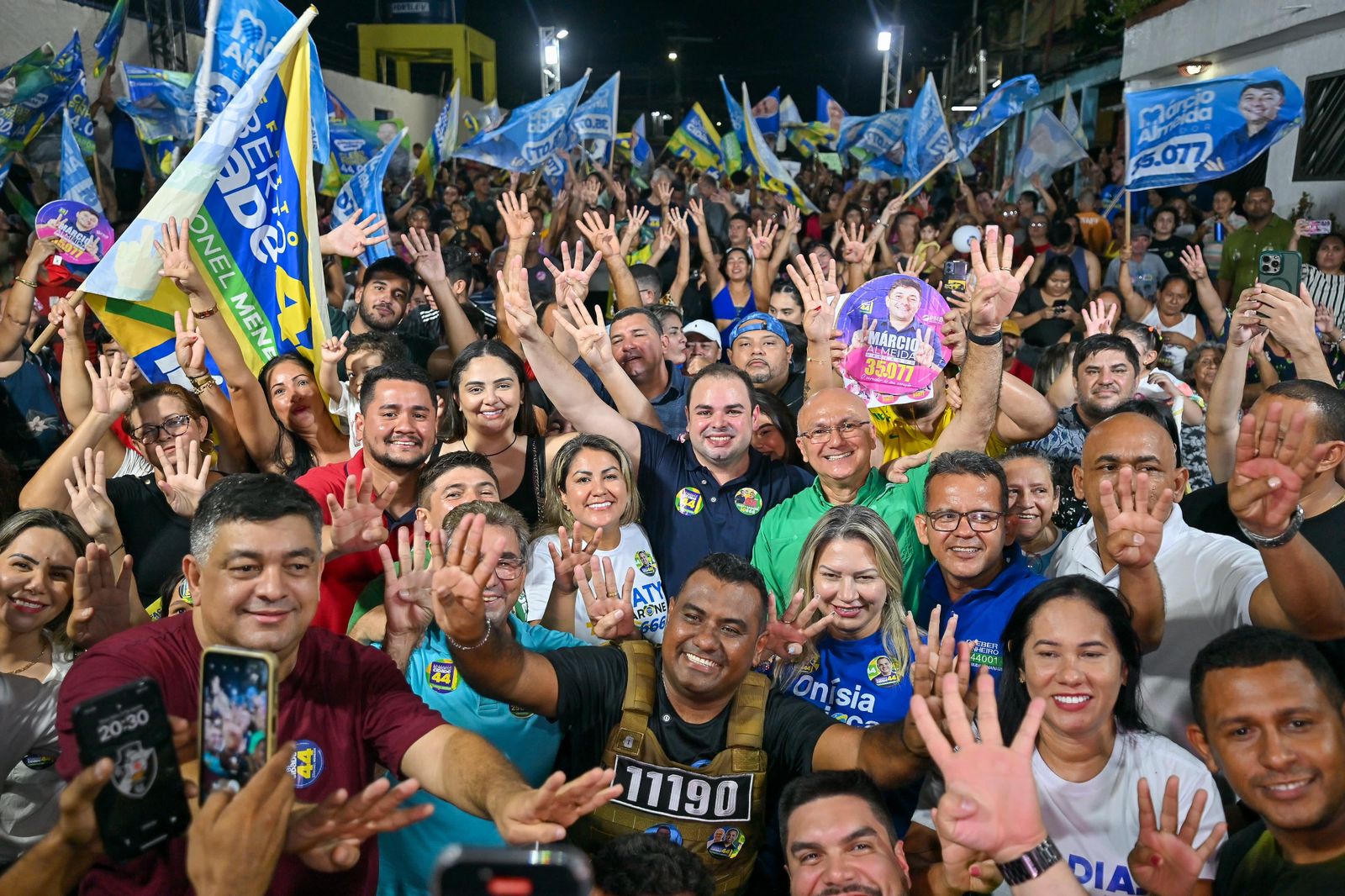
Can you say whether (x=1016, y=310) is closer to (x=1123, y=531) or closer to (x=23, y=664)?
(x=1123, y=531)

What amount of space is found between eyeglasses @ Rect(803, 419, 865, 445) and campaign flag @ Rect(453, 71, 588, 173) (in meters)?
7.44

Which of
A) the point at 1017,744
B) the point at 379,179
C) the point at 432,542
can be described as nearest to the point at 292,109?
the point at 379,179

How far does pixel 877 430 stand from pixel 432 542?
10.5ft

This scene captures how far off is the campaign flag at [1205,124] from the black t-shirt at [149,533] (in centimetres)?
741

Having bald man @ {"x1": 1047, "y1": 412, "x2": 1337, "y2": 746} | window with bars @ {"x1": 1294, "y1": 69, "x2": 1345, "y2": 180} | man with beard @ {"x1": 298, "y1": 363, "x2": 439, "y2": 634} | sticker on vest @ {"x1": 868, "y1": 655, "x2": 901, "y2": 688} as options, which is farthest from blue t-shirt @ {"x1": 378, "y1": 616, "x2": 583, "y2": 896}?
window with bars @ {"x1": 1294, "y1": 69, "x2": 1345, "y2": 180}

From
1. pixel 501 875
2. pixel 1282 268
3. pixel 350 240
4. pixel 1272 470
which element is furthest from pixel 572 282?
pixel 501 875

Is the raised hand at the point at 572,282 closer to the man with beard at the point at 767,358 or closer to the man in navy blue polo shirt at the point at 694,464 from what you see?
the man in navy blue polo shirt at the point at 694,464

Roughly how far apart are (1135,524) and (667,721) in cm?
144

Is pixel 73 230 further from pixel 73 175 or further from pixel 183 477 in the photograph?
pixel 183 477

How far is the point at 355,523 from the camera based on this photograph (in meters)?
3.40

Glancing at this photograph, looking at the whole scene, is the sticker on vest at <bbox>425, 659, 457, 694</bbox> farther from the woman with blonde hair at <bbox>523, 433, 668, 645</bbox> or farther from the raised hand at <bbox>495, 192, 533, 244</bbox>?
the raised hand at <bbox>495, 192, 533, 244</bbox>

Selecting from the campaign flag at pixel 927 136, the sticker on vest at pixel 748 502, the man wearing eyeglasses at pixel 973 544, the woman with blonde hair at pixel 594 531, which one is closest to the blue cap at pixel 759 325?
the sticker on vest at pixel 748 502

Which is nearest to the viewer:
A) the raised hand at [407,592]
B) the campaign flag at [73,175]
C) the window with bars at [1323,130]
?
the raised hand at [407,592]

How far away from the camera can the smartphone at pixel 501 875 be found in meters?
1.36
